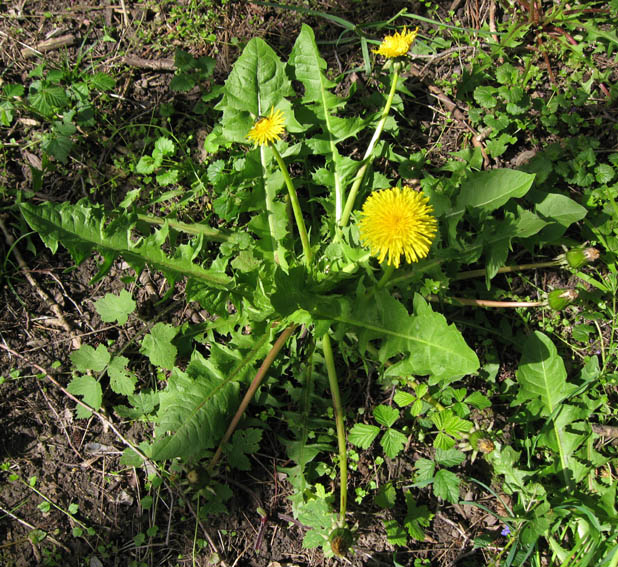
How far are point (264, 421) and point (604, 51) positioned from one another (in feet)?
9.70

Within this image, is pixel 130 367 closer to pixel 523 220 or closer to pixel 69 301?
pixel 69 301

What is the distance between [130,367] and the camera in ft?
9.01

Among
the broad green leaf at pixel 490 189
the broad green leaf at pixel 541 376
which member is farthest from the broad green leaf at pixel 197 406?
the broad green leaf at pixel 541 376

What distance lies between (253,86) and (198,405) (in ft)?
5.19

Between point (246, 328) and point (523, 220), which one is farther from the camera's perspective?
point (246, 328)

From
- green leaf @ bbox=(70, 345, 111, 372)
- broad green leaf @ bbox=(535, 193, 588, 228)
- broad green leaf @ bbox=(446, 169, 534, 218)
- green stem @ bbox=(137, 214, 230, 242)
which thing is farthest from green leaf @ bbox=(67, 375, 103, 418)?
broad green leaf @ bbox=(535, 193, 588, 228)

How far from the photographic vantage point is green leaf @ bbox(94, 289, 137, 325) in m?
2.62

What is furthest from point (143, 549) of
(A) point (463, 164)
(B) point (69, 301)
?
(A) point (463, 164)

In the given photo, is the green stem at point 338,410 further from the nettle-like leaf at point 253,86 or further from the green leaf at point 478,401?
the nettle-like leaf at point 253,86

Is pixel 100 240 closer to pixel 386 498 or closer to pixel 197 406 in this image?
pixel 197 406

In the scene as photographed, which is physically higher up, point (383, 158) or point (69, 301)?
point (383, 158)

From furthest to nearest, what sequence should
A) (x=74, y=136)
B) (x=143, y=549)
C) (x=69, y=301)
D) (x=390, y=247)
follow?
1. (x=74, y=136)
2. (x=69, y=301)
3. (x=143, y=549)
4. (x=390, y=247)

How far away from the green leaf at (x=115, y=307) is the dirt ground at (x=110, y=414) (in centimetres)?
19

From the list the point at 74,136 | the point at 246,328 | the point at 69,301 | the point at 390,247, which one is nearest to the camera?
the point at 390,247
